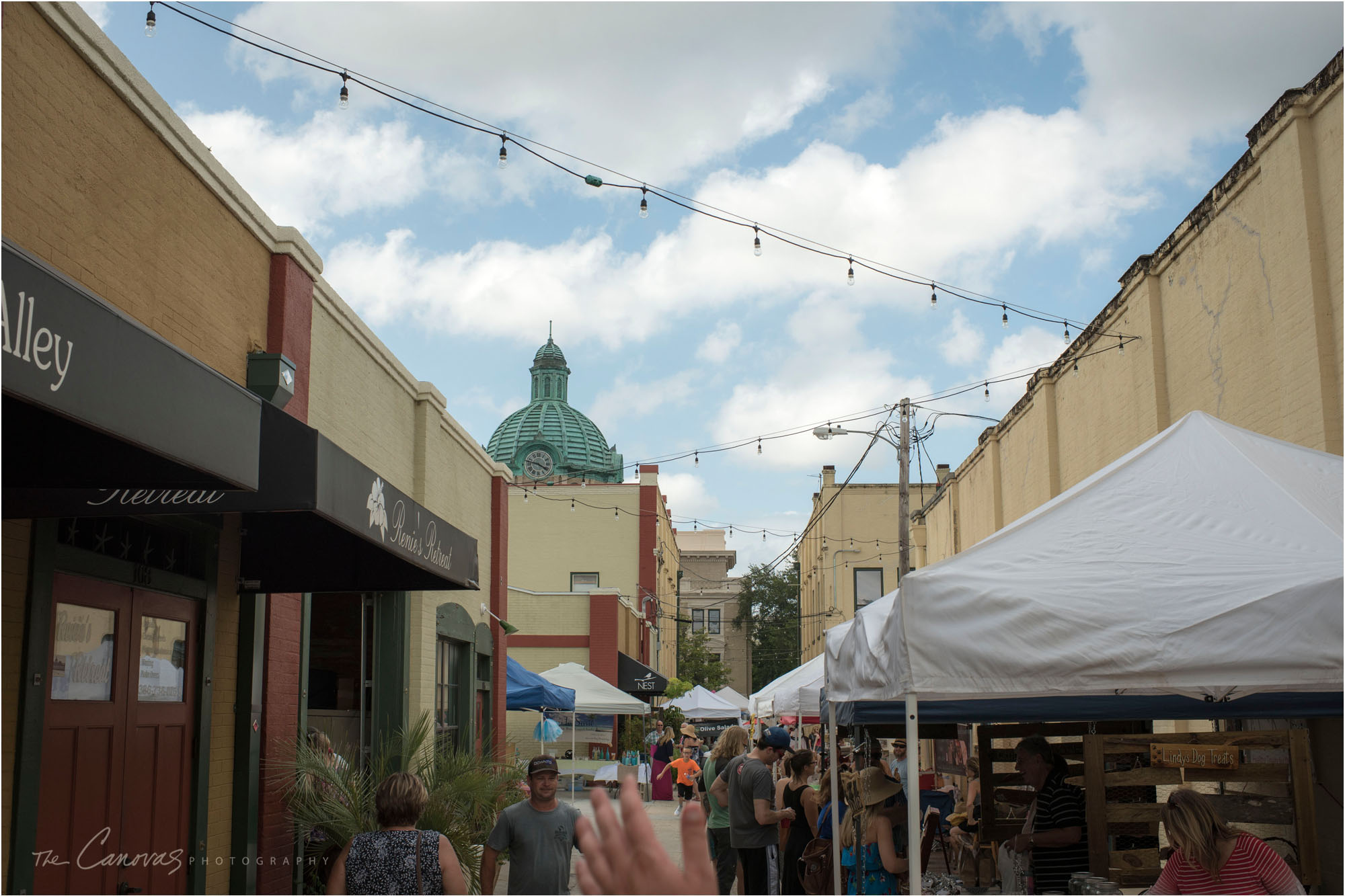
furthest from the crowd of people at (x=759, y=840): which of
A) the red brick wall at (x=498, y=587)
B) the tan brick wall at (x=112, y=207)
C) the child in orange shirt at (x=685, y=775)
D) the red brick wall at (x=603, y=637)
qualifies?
the red brick wall at (x=603, y=637)

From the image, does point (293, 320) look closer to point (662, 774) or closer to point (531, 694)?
point (531, 694)

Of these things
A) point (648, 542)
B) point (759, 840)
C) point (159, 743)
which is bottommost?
point (759, 840)

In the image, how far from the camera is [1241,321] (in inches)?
433

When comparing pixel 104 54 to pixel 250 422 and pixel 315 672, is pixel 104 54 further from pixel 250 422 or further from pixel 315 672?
pixel 315 672

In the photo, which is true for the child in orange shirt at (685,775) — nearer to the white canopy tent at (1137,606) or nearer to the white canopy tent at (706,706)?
the white canopy tent at (706,706)

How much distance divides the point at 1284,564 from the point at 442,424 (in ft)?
34.4

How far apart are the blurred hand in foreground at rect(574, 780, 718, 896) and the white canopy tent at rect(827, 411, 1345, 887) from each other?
11.6 ft

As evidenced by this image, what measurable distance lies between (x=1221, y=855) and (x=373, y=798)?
6.03m

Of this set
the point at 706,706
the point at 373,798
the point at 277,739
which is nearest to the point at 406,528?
the point at 277,739

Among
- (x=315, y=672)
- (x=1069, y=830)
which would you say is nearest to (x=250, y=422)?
(x=1069, y=830)

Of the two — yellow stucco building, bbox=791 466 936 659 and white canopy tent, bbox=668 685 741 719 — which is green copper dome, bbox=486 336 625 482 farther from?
white canopy tent, bbox=668 685 741 719

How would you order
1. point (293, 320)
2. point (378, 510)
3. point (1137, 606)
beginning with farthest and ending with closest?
point (293, 320) → point (378, 510) → point (1137, 606)

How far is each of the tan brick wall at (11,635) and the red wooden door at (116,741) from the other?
0.31 meters

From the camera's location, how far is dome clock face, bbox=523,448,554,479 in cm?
5581
